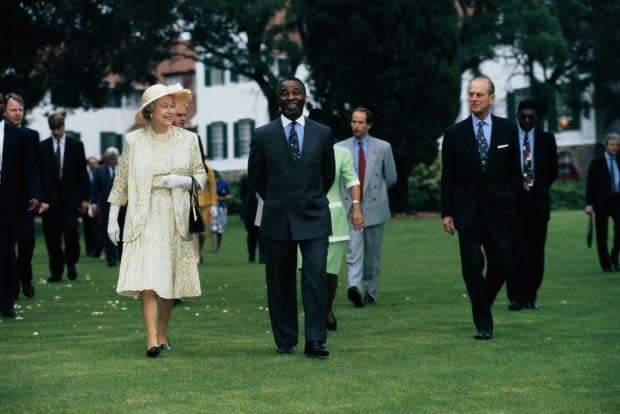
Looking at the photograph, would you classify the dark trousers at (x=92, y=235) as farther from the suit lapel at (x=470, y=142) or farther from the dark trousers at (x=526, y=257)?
the suit lapel at (x=470, y=142)

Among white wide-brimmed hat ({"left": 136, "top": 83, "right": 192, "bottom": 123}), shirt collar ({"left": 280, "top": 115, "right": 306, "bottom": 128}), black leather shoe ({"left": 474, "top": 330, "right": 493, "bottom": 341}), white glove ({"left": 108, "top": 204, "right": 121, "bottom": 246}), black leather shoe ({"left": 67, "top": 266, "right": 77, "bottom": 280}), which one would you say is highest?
white wide-brimmed hat ({"left": 136, "top": 83, "right": 192, "bottom": 123})

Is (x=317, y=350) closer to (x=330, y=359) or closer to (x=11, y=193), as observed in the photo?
(x=330, y=359)

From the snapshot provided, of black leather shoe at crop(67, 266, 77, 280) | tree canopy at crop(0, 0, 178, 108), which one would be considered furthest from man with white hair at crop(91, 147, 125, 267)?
tree canopy at crop(0, 0, 178, 108)

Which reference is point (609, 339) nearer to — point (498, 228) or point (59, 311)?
point (498, 228)

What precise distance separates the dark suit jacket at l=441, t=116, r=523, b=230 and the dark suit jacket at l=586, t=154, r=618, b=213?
8644 mm

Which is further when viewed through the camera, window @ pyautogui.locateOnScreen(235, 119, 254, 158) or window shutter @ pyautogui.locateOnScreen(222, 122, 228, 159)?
window shutter @ pyautogui.locateOnScreen(222, 122, 228, 159)

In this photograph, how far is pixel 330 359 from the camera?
9.34 metres

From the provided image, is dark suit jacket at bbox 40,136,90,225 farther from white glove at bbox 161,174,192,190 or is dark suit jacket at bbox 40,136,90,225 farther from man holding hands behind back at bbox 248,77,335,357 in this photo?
man holding hands behind back at bbox 248,77,335,357

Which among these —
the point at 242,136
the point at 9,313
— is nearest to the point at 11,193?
the point at 9,313

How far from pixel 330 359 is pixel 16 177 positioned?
4.60 meters

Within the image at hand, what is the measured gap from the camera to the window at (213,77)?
6538 centimetres

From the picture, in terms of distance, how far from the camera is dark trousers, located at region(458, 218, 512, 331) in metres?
10.7

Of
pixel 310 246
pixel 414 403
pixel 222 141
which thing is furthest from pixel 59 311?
pixel 222 141

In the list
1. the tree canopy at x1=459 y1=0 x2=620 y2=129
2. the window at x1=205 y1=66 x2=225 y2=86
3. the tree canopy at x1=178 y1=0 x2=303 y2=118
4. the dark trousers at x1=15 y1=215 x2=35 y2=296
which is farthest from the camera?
the window at x1=205 y1=66 x2=225 y2=86
